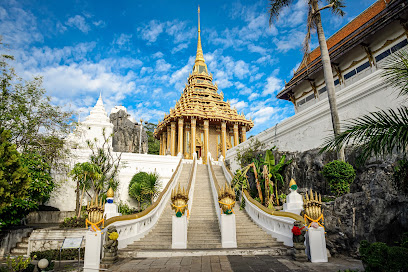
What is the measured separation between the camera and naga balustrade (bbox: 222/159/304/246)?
7.28 m

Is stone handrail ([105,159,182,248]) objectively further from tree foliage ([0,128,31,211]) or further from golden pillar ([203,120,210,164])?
golden pillar ([203,120,210,164])

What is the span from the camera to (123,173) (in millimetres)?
18000

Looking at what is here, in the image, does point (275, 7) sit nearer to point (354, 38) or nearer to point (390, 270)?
point (354, 38)

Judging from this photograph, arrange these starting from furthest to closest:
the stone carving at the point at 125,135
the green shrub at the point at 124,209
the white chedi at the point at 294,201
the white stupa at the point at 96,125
Answer: the stone carving at the point at 125,135
the white stupa at the point at 96,125
the green shrub at the point at 124,209
the white chedi at the point at 294,201

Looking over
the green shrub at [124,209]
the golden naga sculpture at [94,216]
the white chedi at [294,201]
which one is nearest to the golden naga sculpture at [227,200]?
the white chedi at [294,201]

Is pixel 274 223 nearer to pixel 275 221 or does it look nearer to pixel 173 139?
pixel 275 221

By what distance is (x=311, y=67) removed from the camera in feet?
54.9

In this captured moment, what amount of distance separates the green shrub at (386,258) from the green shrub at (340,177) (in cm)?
419

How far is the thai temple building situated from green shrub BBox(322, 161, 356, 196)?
1878 cm

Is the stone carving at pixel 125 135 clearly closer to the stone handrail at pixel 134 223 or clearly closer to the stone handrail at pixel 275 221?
the stone handrail at pixel 134 223

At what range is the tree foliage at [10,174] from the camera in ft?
24.0

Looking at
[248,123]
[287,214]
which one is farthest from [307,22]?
[248,123]

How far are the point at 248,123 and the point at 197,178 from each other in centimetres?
1469

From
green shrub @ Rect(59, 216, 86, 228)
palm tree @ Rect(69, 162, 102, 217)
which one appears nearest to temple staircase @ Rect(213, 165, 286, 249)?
green shrub @ Rect(59, 216, 86, 228)
